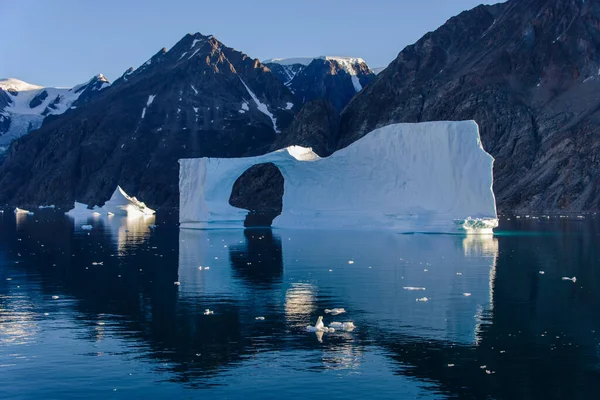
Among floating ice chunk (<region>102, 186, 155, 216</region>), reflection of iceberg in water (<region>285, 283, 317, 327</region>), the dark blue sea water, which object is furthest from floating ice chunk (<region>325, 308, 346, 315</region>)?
floating ice chunk (<region>102, 186, 155, 216</region>)

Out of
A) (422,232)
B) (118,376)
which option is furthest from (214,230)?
(118,376)

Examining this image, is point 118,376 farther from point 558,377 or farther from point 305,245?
point 305,245

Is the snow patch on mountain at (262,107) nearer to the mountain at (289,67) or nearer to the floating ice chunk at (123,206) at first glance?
the mountain at (289,67)

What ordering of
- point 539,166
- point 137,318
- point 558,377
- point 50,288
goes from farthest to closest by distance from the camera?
point 539,166 < point 50,288 < point 137,318 < point 558,377

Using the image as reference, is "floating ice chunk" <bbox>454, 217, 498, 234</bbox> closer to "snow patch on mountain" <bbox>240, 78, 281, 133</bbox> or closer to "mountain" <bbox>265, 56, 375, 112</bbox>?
"snow patch on mountain" <bbox>240, 78, 281, 133</bbox>

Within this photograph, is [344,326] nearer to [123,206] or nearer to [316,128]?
[123,206]

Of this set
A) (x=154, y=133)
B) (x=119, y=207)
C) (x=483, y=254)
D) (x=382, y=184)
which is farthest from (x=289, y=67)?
(x=483, y=254)
